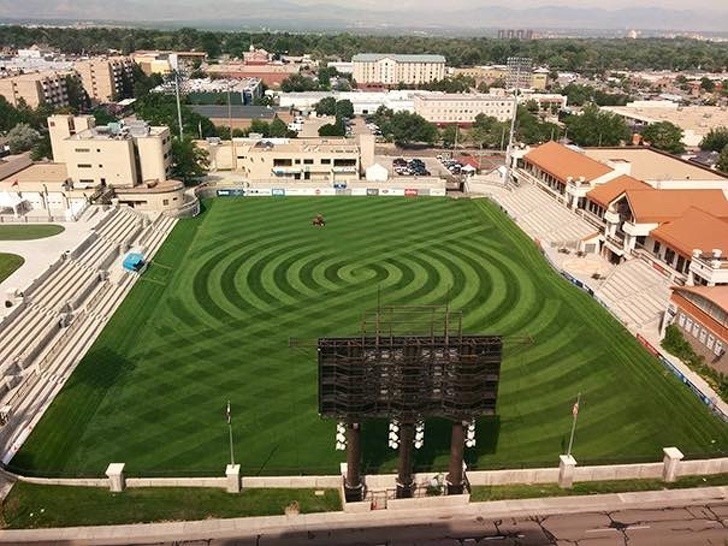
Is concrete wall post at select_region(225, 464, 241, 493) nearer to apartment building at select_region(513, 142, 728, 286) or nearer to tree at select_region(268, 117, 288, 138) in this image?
apartment building at select_region(513, 142, 728, 286)

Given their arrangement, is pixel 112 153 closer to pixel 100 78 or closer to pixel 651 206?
pixel 651 206

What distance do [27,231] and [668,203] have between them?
2540 inches

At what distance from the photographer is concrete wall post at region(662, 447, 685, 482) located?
32.5 metres

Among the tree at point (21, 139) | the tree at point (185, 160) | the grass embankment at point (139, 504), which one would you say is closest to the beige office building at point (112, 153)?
the tree at point (185, 160)

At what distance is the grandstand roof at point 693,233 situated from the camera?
50.6 m

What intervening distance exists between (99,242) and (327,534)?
43.4 meters

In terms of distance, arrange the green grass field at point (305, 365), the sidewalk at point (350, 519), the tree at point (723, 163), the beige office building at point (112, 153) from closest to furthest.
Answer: the sidewalk at point (350, 519), the green grass field at point (305, 365), the beige office building at point (112, 153), the tree at point (723, 163)

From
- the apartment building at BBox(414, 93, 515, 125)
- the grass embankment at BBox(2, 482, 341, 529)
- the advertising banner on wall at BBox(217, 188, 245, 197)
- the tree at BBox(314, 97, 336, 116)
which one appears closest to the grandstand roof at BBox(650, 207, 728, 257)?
the grass embankment at BBox(2, 482, 341, 529)

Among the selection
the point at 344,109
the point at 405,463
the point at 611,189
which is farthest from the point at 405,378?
the point at 344,109

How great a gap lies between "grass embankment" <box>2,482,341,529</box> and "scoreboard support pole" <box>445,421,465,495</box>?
19.3 ft

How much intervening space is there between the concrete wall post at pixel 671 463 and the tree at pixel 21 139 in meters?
121

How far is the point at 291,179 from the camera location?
91875mm

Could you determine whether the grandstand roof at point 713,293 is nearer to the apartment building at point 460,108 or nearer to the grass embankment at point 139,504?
the grass embankment at point 139,504

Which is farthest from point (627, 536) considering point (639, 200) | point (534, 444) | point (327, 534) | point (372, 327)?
point (639, 200)
